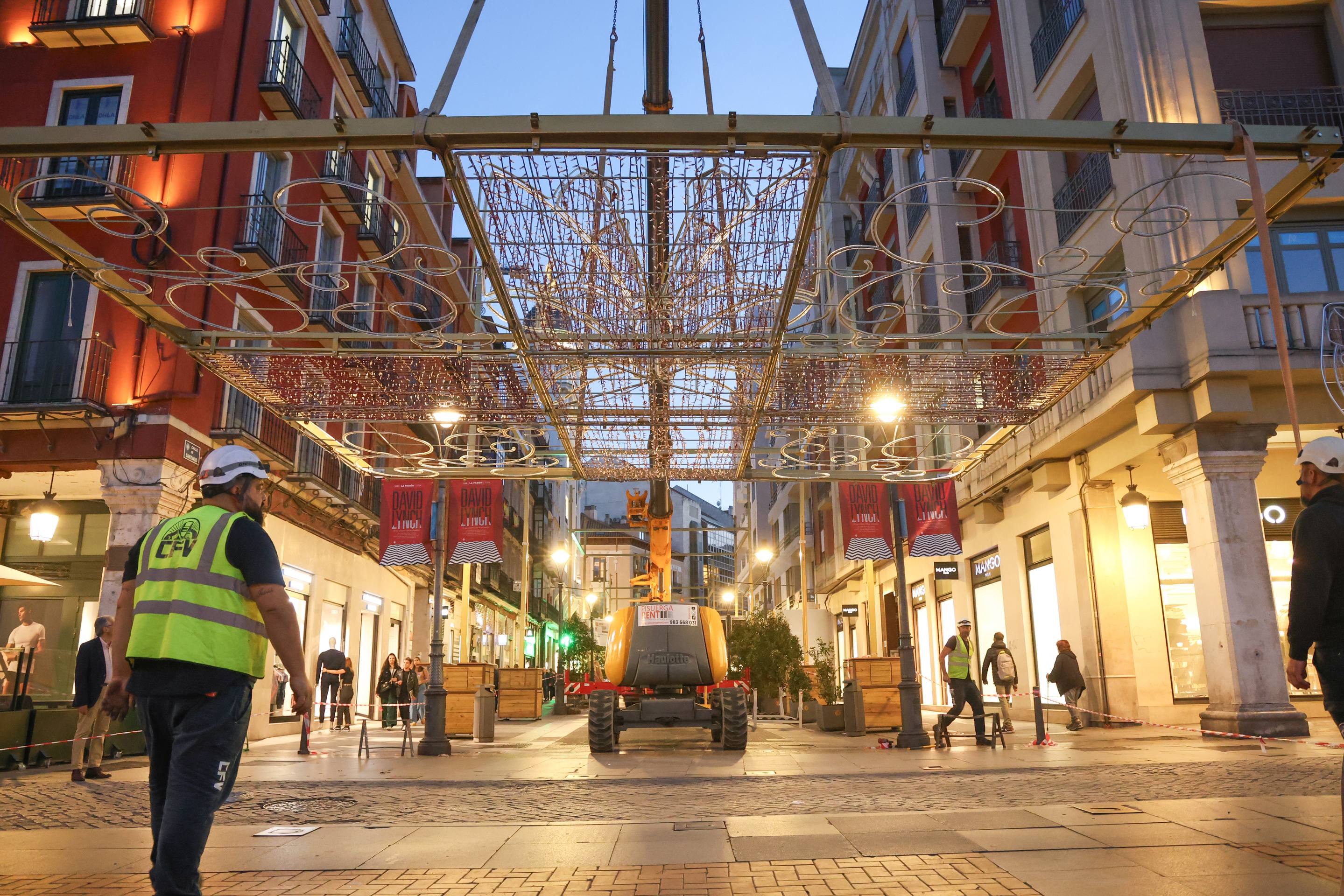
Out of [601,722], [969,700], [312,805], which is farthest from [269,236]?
[969,700]

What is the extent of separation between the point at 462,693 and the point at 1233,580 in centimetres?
1346

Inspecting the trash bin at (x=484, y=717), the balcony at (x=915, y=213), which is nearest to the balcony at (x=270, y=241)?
the trash bin at (x=484, y=717)

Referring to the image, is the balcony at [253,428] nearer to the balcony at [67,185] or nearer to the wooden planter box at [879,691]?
the balcony at [67,185]

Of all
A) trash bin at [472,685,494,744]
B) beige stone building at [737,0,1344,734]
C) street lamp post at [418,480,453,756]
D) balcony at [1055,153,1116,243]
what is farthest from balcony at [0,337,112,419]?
balcony at [1055,153,1116,243]

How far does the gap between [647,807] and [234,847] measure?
10.6 ft

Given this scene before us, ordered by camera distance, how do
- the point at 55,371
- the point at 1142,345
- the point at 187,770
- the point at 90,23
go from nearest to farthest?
1. the point at 187,770
2. the point at 1142,345
3. the point at 55,371
4. the point at 90,23

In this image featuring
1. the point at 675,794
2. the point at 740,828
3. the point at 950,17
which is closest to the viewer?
the point at 740,828

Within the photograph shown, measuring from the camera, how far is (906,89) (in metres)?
27.3

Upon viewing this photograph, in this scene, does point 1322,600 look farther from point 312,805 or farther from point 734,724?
point 734,724

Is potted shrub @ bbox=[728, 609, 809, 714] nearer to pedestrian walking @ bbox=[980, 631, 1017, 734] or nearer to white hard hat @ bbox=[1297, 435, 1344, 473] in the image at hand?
pedestrian walking @ bbox=[980, 631, 1017, 734]

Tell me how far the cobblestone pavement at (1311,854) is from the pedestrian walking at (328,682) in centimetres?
1539

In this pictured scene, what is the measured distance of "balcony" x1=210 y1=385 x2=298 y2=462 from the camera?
56.4 ft

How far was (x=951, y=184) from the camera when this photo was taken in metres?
24.6

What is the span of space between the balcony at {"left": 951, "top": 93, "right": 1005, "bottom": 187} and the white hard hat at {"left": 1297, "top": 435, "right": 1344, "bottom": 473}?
17.7 m
